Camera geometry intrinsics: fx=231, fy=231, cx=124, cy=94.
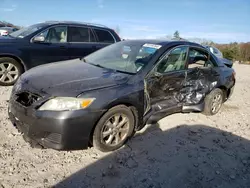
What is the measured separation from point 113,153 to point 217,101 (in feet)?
9.45

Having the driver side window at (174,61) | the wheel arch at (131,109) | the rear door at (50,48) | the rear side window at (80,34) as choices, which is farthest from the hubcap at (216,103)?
the rear door at (50,48)

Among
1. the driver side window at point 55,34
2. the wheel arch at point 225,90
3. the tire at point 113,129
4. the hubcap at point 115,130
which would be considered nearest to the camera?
the tire at point 113,129

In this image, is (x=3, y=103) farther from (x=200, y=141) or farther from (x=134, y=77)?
(x=200, y=141)

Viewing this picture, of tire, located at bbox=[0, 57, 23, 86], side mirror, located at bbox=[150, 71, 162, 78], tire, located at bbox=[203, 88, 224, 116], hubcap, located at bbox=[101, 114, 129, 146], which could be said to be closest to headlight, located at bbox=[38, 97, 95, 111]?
hubcap, located at bbox=[101, 114, 129, 146]

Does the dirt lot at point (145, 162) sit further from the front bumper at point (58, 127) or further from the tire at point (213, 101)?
the tire at point (213, 101)

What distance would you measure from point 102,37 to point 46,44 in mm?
1687

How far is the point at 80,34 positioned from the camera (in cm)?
654

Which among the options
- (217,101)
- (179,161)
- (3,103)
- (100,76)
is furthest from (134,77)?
(3,103)

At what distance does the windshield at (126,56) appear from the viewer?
3.67 meters

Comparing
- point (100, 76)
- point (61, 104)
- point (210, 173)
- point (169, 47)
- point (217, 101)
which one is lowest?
point (210, 173)

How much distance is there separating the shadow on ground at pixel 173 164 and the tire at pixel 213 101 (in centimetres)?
85

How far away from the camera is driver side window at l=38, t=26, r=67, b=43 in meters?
6.00

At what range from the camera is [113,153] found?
126 inches

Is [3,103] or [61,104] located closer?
[61,104]
